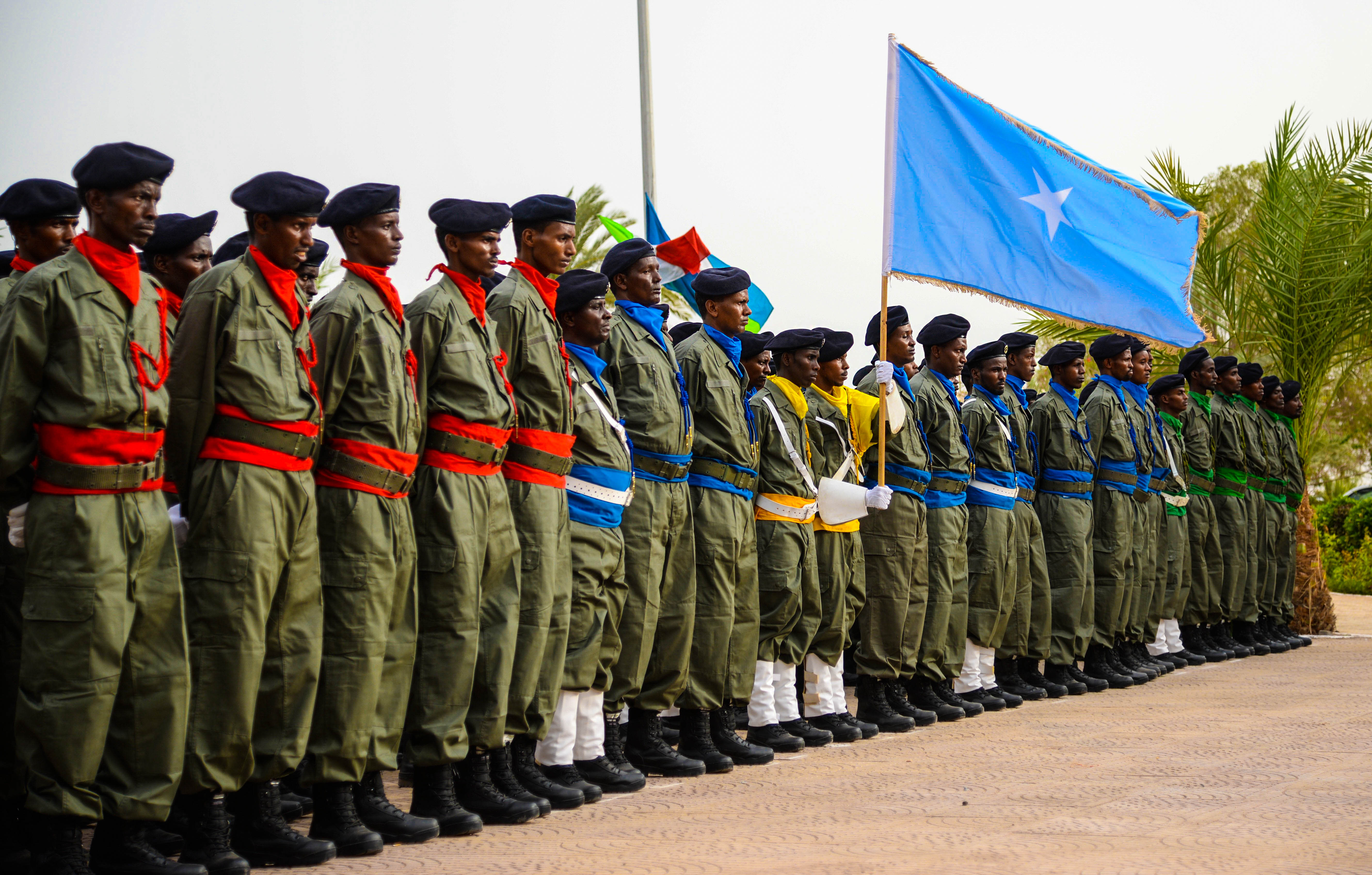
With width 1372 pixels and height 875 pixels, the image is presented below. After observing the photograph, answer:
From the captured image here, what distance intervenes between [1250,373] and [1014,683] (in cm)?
570

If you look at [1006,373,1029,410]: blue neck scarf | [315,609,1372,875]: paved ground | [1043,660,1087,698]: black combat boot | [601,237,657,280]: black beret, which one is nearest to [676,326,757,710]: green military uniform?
[315,609,1372,875]: paved ground

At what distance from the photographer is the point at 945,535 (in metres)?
9.38

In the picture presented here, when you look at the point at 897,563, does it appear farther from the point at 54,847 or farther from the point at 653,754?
the point at 54,847

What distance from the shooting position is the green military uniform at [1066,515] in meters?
10.8

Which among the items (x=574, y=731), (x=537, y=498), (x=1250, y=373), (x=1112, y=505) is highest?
(x=1250, y=373)

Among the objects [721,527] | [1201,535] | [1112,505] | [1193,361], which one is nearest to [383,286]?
[721,527]

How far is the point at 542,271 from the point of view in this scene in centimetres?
641

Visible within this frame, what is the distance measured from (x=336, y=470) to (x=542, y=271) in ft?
5.29

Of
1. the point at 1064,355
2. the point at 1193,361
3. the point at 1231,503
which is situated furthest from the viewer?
the point at 1193,361

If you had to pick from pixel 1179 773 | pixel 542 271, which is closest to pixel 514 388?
pixel 542 271

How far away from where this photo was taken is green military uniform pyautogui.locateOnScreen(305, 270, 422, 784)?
509 centimetres

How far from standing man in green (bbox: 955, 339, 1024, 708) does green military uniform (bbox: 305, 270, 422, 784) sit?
523cm

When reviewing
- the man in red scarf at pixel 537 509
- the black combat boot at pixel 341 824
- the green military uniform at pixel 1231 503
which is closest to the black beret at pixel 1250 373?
the green military uniform at pixel 1231 503

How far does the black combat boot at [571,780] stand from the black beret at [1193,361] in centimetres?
941
